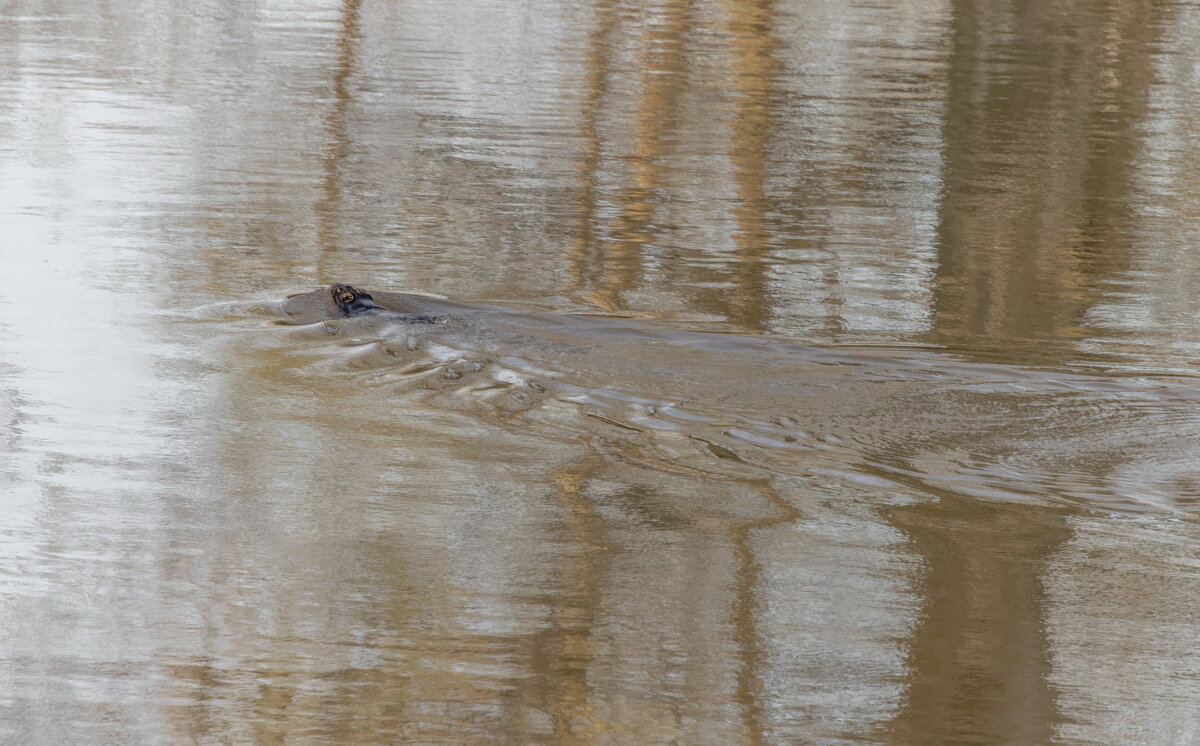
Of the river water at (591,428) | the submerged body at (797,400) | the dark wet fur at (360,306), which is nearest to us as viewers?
the river water at (591,428)

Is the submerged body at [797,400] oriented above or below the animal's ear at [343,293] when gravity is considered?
below

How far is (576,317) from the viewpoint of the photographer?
6.46 meters

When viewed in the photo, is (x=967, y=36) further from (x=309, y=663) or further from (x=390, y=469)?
(x=309, y=663)

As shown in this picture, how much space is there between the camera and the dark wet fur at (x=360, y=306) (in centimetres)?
634

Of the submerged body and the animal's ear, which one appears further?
the animal's ear

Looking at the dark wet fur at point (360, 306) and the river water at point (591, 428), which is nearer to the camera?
the river water at point (591, 428)

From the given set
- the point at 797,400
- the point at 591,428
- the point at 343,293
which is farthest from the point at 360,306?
the point at 797,400

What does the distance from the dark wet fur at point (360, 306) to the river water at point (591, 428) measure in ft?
0.23

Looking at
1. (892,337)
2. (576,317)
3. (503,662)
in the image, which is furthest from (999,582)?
(576,317)

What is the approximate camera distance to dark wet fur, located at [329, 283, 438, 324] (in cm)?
634

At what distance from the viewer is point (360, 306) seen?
6.42 m

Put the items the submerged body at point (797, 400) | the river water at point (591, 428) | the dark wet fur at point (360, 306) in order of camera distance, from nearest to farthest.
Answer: the river water at point (591, 428) → the submerged body at point (797, 400) → the dark wet fur at point (360, 306)

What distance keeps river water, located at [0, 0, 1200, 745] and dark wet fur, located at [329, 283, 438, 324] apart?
0.23ft

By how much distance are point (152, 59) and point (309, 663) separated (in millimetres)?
11130
